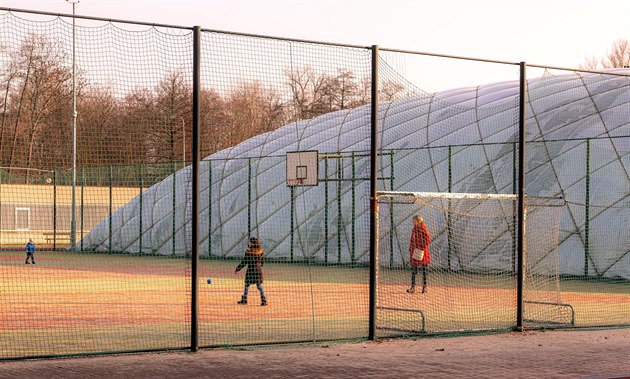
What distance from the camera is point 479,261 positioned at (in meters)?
28.9

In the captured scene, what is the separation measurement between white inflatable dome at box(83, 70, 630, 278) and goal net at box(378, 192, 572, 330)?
1364 mm

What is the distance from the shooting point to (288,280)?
3042cm

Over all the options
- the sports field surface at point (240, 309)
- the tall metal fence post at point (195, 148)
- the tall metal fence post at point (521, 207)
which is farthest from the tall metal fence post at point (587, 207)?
the tall metal fence post at point (195, 148)

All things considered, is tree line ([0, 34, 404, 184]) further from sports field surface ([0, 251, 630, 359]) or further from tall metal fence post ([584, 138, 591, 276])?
tall metal fence post ([584, 138, 591, 276])

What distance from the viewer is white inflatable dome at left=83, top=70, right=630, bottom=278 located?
32.2m

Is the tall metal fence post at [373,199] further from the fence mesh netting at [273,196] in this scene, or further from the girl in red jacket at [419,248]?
A: the girl in red jacket at [419,248]

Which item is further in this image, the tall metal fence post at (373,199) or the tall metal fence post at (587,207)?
the tall metal fence post at (587,207)

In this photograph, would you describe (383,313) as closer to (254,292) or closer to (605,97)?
(254,292)

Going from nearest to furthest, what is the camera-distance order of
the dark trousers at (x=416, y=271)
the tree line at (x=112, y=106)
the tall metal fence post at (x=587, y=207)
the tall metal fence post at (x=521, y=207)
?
1. the tree line at (x=112, y=106)
2. the tall metal fence post at (x=521, y=207)
3. the dark trousers at (x=416, y=271)
4. the tall metal fence post at (x=587, y=207)

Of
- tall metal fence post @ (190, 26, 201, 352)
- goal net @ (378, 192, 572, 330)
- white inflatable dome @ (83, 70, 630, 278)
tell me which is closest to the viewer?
tall metal fence post @ (190, 26, 201, 352)

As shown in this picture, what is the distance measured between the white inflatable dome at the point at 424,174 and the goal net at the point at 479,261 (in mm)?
1364

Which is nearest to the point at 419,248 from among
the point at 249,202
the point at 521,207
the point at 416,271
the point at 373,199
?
the point at 416,271

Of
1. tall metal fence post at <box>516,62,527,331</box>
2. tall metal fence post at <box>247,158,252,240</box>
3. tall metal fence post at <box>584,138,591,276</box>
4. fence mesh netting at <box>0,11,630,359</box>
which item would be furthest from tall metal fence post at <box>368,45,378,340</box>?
tall metal fence post at <box>247,158,252,240</box>

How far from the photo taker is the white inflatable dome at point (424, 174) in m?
32.2
